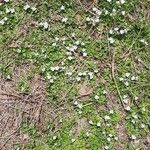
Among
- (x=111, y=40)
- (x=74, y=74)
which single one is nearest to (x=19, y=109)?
(x=74, y=74)

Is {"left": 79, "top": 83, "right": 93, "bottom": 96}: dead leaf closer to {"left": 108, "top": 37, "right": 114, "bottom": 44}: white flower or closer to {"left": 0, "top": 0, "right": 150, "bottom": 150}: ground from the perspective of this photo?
{"left": 0, "top": 0, "right": 150, "bottom": 150}: ground

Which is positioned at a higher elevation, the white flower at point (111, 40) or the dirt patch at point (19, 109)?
the white flower at point (111, 40)

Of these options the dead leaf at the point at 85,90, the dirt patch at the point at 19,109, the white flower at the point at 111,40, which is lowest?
the dirt patch at the point at 19,109

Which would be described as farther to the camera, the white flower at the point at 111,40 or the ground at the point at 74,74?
the white flower at the point at 111,40

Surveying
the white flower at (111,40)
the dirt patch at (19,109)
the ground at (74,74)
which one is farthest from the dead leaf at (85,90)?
the white flower at (111,40)

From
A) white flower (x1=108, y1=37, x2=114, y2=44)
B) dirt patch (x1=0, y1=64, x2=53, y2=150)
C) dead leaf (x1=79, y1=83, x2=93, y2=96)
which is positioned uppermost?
white flower (x1=108, y1=37, x2=114, y2=44)

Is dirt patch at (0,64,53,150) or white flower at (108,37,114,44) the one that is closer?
dirt patch at (0,64,53,150)

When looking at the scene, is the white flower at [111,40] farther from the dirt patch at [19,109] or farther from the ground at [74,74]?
the dirt patch at [19,109]

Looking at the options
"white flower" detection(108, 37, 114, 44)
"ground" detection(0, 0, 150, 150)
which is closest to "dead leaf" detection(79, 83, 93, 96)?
"ground" detection(0, 0, 150, 150)

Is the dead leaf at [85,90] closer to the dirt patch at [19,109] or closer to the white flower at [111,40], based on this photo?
the dirt patch at [19,109]

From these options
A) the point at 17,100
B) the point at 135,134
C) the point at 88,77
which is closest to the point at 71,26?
the point at 88,77
